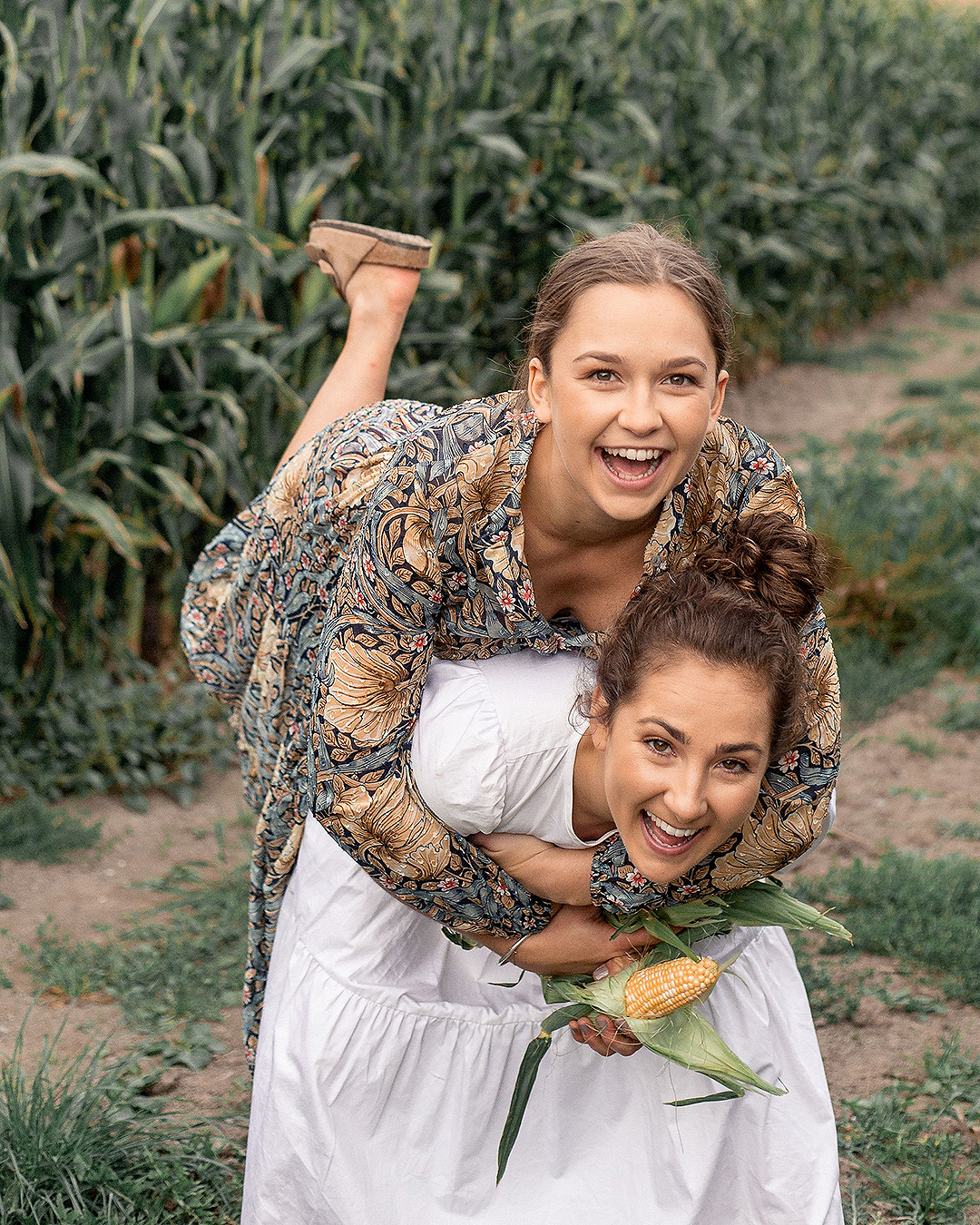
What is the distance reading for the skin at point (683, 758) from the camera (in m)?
1.69

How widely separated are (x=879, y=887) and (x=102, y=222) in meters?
2.48

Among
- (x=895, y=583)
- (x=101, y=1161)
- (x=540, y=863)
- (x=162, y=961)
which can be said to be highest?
(x=895, y=583)

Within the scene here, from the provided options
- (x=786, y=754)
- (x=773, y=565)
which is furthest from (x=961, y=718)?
(x=773, y=565)

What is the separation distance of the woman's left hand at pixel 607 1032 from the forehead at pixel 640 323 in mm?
841

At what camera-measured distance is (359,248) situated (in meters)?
2.64

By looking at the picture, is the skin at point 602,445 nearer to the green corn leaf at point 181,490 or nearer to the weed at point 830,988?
the weed at point 830,988

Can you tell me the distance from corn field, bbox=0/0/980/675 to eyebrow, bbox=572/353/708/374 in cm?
179

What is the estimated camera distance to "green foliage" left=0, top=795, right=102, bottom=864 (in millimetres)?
3285

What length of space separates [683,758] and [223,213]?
7.33 ft

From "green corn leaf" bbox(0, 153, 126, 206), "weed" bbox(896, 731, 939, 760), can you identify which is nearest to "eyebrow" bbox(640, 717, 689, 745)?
"green corn leaf" bbox(0, 153, 126, 206)

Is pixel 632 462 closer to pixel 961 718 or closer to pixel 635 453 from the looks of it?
pixel 635 453

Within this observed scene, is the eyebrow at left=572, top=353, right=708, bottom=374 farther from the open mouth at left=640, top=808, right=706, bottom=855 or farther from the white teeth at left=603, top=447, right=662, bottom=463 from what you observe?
the open mouth at left=640, top=808, right=706, bottom=855

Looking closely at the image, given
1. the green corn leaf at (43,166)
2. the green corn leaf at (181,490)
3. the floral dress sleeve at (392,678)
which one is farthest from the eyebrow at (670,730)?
the green corn leaf at (43,166)

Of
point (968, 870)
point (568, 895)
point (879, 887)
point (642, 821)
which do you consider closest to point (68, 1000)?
point (568, 895)
